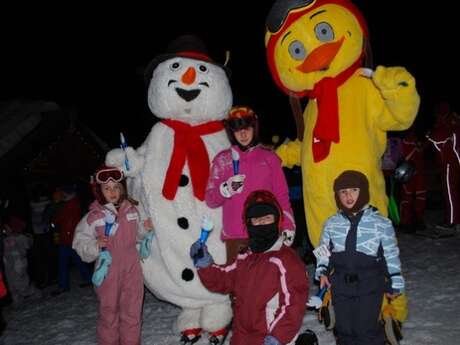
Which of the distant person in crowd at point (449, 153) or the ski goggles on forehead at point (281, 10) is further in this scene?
the distant person in crowd at point (449, 153)

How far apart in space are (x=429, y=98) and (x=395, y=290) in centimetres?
1186

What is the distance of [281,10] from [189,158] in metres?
1.32

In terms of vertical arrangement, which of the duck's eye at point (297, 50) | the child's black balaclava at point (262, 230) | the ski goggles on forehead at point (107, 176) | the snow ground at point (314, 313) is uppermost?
the duck's eye at point (297, 50)

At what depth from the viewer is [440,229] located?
23.4 ft

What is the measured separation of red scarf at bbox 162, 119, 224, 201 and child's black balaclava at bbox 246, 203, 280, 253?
1.01 m

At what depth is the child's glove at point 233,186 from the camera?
3449 mm

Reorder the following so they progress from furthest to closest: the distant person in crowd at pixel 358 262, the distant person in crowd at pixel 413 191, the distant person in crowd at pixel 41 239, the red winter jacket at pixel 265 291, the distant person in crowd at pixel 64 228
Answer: the distant person in crowd at pixel 413 191 < the distant person in crowd at pixel 41 239 < the distant person in crowd at pixel 64 228 < the distant person in crowd at pixel 358 262 < the red winter jacket at pixel 265 291

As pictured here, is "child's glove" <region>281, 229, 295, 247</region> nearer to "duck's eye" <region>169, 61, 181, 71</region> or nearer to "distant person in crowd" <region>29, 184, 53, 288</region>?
"duck's eye" <region>169, 61, 181, 71</region>

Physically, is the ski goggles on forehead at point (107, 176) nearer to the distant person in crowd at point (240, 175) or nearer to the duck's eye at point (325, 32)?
the distant person in crowd at point (240, 175)

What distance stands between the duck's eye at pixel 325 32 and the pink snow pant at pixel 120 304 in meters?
2.15

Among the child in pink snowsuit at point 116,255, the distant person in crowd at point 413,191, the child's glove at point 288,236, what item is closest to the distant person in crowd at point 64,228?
the child in pink snowsuit at point 116,255

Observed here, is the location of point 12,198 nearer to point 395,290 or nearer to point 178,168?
point 178,168

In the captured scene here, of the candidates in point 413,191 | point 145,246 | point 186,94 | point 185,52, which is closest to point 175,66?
point 185,52

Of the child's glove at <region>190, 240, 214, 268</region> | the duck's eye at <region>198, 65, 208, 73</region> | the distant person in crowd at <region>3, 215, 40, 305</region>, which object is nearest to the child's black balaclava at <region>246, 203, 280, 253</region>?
the child's glove at <region>190, 240, 214, 268</region>
